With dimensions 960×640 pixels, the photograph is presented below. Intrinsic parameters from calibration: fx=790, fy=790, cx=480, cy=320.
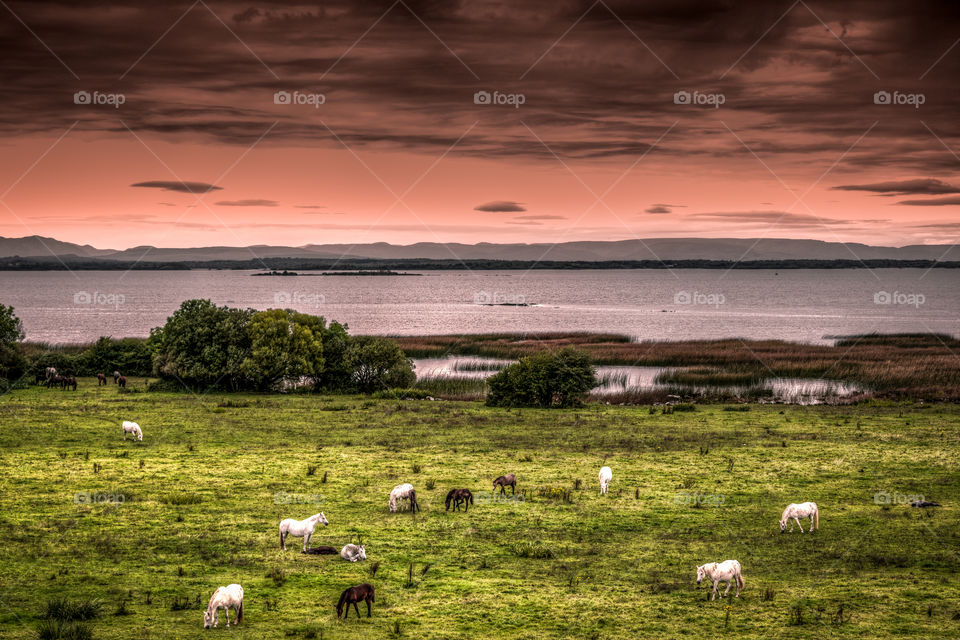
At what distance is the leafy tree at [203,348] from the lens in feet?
191

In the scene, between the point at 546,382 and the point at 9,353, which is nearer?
the point at 546,382

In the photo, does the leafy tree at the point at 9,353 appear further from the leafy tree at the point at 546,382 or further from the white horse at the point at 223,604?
the white horse at the point at 223,604

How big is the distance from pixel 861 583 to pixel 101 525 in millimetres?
20481

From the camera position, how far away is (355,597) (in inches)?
648

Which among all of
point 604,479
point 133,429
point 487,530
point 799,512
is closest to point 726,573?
point 799,512

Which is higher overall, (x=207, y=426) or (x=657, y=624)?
(x=207, y=426)

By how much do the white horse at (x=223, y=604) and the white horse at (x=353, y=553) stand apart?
4201mm

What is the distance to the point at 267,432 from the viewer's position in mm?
40469

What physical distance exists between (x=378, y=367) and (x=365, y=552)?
135ft

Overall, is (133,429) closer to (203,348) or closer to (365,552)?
(365,552)

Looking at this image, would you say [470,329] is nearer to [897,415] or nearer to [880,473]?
[897,415]

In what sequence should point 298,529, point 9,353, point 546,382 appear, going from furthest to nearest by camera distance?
point 9,353
point 546,382
point 298,529

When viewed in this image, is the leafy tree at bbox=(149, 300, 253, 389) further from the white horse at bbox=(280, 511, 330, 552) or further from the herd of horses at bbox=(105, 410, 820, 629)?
the white horse at bbox=(280, 511, 330, 552)

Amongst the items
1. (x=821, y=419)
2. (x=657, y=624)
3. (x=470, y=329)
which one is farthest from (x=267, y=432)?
(x=470, y=329)
